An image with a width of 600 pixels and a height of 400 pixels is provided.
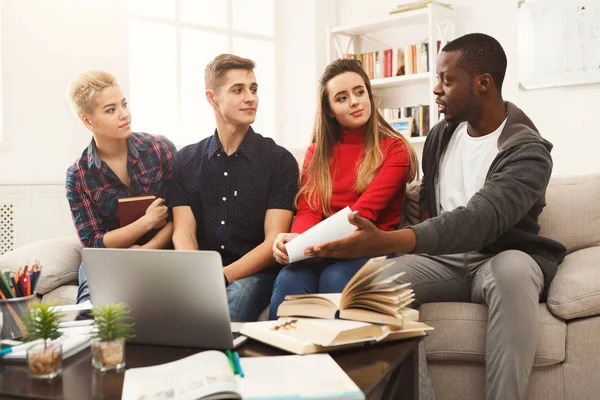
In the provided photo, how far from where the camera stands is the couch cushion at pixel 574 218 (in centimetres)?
206

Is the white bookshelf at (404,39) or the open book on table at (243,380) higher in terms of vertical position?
the white bookshelf at (404,39)

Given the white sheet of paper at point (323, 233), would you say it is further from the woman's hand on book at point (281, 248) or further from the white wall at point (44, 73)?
the white wall at point (44, 73)

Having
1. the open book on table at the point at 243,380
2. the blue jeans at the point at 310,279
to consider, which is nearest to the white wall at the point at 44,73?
the blue jeans at the point at 310,279

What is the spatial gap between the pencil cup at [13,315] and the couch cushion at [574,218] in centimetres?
157

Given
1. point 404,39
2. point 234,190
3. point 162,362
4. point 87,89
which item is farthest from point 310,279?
point 404,39

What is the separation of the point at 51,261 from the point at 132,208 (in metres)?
0.40

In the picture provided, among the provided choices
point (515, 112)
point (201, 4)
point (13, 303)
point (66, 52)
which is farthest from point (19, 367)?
point (201, 4)

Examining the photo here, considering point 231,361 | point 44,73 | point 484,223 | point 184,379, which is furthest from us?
point 44,73

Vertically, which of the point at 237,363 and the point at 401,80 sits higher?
the point at 401,80

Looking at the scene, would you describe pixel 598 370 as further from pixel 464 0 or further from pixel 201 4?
pixel 201 4

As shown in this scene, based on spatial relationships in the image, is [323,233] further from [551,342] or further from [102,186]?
[102,186]

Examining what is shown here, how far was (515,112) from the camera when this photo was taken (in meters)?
1.97

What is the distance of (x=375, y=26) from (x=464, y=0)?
68 cm

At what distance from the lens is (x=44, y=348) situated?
1.07 metres
